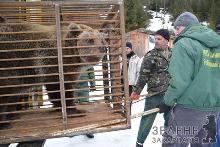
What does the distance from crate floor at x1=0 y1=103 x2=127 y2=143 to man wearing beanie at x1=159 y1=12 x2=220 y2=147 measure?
83 centimetres

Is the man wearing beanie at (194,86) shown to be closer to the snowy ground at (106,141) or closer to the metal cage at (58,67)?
the metal cage at (58,67)

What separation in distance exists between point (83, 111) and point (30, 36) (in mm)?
1042

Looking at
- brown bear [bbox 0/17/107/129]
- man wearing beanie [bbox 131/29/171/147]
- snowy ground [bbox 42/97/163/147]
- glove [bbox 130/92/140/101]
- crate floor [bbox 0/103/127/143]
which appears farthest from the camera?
snowy ground [bbox 42/97/163/147]

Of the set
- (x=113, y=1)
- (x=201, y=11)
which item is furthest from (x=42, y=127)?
(x=201, y=11)

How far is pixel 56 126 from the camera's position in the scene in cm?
405

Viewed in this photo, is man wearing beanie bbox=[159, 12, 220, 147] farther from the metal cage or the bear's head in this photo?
the bear's head

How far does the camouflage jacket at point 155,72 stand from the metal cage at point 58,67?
163 centimetres

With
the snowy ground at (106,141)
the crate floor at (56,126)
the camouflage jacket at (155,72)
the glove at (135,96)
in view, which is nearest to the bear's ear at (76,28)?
the crate floor at (56,126)

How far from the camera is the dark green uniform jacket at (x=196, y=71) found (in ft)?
14.9

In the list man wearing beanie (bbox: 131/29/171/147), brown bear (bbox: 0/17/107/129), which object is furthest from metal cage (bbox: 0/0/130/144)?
man wearing beanie (bbox: 131/29/171/147)

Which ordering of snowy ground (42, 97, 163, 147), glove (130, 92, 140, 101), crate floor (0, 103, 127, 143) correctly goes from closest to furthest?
crate floor (0, 103, 127, 143) < glove (130, 92, 140, 101) < snowy ground (42, 97, 163, 147)

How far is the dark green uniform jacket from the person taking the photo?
454cm

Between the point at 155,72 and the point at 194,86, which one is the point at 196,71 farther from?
the point at 155,72

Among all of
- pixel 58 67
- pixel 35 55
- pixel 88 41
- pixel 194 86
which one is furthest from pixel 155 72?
pixel 58 67
